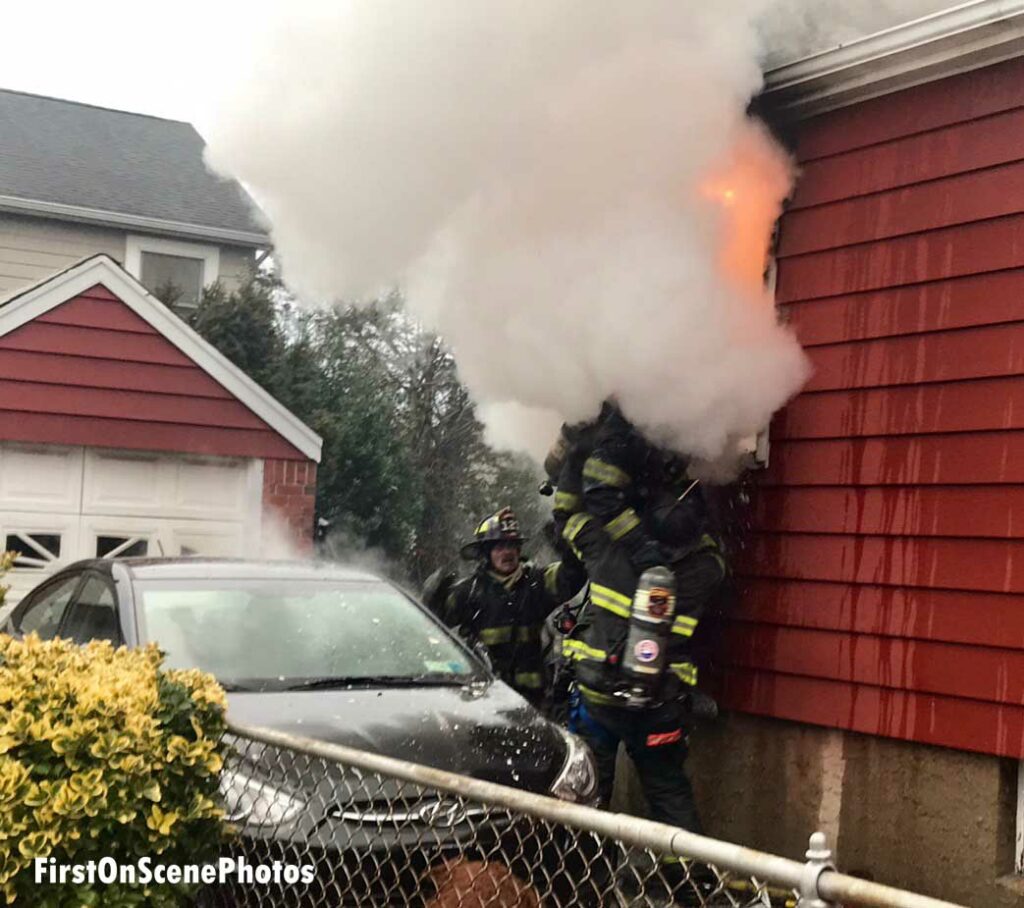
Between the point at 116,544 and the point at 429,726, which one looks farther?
the point at 116,544

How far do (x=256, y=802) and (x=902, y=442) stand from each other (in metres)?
3.27

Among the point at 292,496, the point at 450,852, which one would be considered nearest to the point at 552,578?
the point at 450,852

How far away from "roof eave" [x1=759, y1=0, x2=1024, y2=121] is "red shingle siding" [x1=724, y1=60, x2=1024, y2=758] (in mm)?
74

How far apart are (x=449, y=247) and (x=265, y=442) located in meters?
3.81

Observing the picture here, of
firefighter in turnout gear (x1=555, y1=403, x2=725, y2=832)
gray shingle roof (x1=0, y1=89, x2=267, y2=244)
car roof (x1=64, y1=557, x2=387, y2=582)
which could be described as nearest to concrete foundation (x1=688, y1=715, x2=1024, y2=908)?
firefighter in turnout gear (x1=555, y1=403, x2=725, y2=832)

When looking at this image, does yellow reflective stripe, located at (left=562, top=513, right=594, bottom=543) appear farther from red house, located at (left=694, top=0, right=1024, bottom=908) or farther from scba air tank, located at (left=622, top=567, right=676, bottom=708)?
red house, located at (left=694, top=0, right=1024, bottom=908)

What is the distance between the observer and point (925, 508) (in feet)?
17.8

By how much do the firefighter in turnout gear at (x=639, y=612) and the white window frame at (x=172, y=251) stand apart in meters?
11.0

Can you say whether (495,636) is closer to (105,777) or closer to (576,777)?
(576,777)

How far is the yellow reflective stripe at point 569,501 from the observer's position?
6.13 metres

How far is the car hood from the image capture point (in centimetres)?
424

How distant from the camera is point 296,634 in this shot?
5.12 m

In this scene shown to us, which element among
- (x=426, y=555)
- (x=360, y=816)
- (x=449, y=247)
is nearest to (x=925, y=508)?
(x=449, y=247)

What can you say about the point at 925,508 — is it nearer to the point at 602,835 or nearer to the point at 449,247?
the point at 449,247
